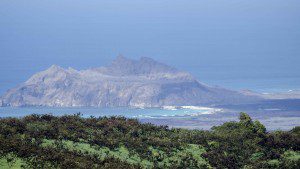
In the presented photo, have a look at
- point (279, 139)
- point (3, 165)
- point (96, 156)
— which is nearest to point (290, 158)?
point (279, 139)

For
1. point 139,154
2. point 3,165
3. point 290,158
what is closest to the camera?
point 3,165

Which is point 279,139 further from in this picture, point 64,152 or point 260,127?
point 64,152

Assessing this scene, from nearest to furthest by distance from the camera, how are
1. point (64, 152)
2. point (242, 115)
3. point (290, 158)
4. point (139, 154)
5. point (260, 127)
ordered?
Result: 1. point (64, 152)
2. point (139, 154)
3. point (290, 158)
4. point (260, 127)
5. point (242, 115)

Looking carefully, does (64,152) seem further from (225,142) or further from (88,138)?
(225,142)

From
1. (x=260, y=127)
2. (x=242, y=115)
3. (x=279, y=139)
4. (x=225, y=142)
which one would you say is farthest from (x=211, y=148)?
(x=242, y=115)

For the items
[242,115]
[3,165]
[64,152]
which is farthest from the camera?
[242,115]

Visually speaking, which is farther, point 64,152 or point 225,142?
point 225,142
